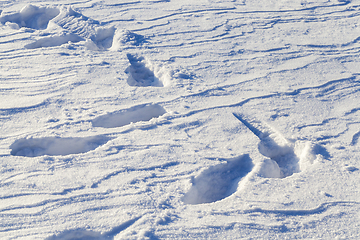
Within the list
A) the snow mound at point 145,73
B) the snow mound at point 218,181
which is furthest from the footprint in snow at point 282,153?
the snow mound at point 145,73

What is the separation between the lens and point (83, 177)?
6.52 feet

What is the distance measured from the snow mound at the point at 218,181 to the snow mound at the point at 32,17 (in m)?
2.21

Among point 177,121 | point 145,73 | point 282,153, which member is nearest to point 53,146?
point 177,121

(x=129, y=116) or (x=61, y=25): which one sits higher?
(x=61, y=25)

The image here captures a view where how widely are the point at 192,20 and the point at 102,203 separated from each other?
2148 mm

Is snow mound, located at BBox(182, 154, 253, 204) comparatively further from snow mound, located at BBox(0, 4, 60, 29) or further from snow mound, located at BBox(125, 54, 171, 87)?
snow mound, located at BBox(0, 4, 60, 29)

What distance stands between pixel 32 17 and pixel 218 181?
7.94ft

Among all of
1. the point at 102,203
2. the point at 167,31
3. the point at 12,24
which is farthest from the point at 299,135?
the point at 12,24

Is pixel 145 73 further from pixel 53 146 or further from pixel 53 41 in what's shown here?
pixel 53 146

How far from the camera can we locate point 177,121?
93.7 inches

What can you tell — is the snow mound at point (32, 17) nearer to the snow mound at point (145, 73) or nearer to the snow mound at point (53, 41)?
the snow mound at point (53, 41)

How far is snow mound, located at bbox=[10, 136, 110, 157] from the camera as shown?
7.16 feet

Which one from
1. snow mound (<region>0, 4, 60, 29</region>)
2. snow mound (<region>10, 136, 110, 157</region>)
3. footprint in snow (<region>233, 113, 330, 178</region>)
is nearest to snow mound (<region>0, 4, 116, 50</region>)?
snow mound (<region>0, 4, 60, 29</region>)

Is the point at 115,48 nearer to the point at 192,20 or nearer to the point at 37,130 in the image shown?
the point at 192,20
